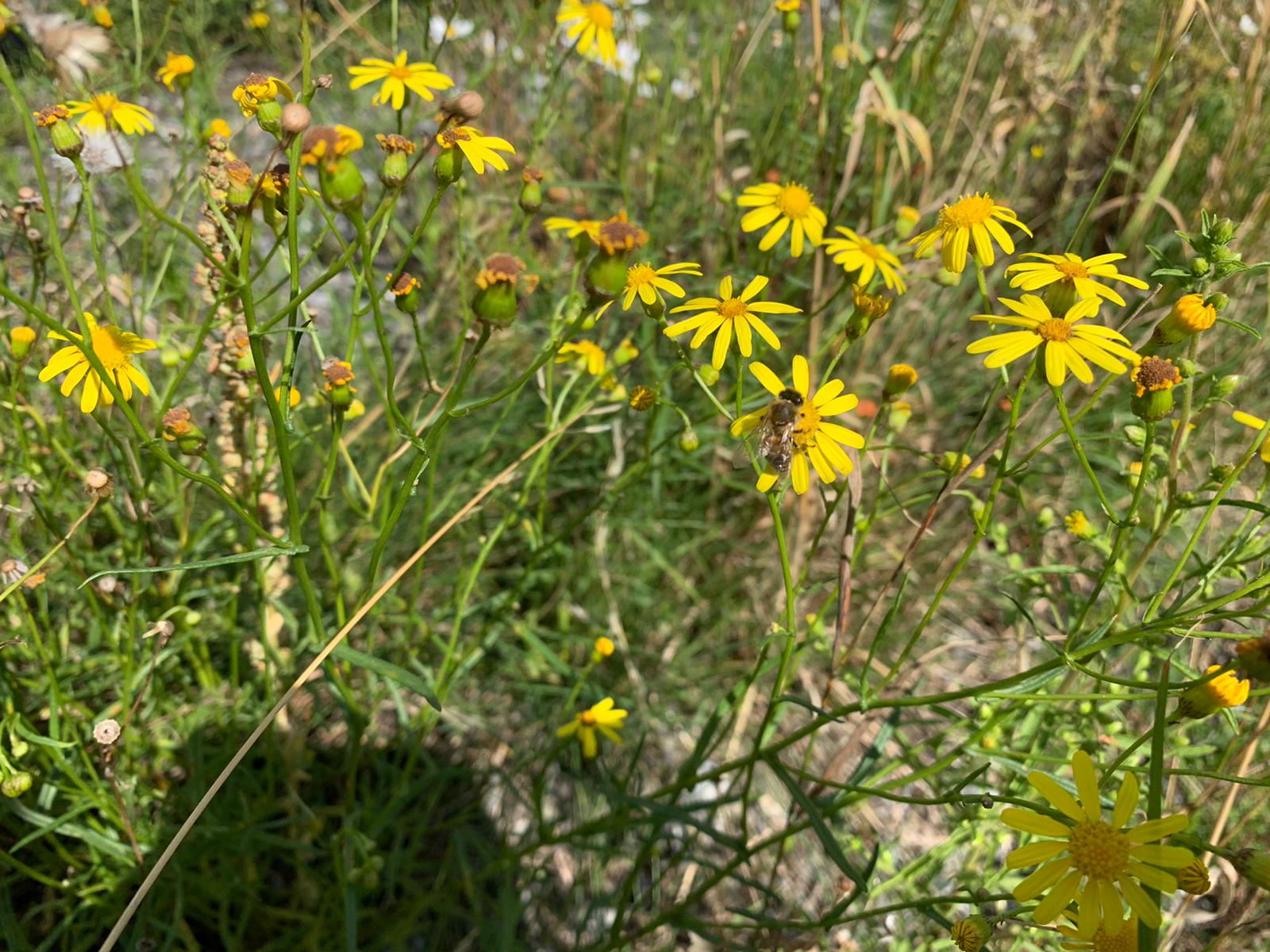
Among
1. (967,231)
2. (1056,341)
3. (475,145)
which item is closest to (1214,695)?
(1056,341)

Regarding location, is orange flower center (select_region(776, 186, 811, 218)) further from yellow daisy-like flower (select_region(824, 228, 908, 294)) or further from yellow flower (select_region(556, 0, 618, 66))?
yellow flower (select_region(556, 0, 618, 66))

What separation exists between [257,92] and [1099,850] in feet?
5.12

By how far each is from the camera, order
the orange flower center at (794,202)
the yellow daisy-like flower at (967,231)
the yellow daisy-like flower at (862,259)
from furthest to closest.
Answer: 1. the orange flower center at (794,202)
2. the yellow daisy-like flower at (862,259)
3. the yellow daisy-like flower at (967,231)

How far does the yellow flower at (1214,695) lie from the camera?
1.13 metres

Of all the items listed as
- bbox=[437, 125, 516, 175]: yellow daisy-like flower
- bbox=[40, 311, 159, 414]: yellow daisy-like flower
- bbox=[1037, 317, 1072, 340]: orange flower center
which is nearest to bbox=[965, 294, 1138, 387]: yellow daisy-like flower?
bbox=[1037, 317, 1072, 340]: orange flower center

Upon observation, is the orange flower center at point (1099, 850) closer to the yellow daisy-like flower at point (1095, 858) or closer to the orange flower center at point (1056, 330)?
the yellow daisy-like flower at point (1095, 858)

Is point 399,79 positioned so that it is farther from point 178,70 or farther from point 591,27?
point 591,27

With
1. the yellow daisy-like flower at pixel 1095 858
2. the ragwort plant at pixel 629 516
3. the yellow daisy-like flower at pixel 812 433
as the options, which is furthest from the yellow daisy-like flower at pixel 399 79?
the yellow daisy-like flower at pixel 1095 858

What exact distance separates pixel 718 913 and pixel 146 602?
1696 millimetres

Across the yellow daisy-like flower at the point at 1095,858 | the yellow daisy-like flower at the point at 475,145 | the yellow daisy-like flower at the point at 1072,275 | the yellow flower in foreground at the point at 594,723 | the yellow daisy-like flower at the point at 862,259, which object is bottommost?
the yellow flower in foreground at the point at 594,723

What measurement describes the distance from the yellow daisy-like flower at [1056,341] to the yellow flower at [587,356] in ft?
2.98

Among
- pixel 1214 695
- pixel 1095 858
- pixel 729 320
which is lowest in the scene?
pixel 1095 858

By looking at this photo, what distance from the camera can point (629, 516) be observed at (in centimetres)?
282

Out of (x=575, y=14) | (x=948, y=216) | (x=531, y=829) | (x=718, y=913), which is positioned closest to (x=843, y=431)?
(x=948, y=216)
